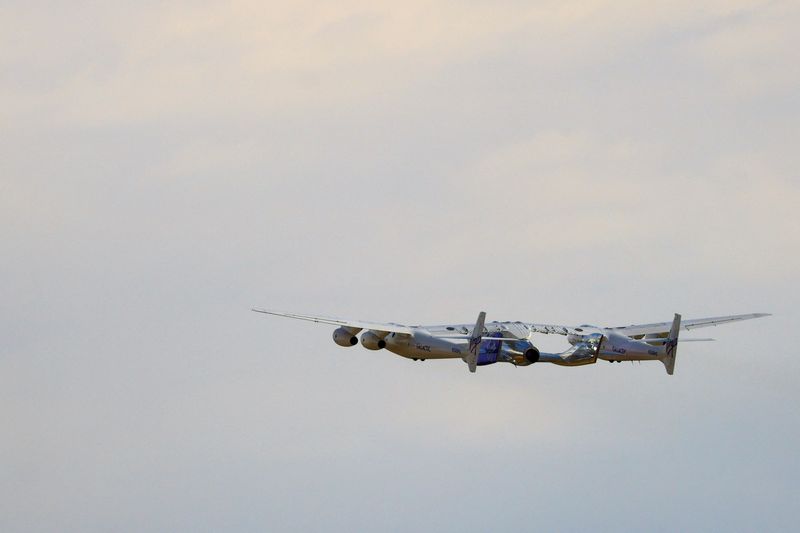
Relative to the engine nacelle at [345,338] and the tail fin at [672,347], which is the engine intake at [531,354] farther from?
the engine nacelle at [345,338]

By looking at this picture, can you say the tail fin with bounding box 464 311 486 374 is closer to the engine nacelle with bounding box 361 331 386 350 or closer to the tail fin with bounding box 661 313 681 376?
the engine nacelle with bounding box 361 331 386 350

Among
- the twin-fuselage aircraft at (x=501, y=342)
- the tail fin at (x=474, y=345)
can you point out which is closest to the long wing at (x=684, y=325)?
the twin-fuselage aircraft at (x=501, y=342)

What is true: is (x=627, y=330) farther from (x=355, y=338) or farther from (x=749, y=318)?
(x=355, y=338)

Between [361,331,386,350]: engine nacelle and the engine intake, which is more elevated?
the engine intake

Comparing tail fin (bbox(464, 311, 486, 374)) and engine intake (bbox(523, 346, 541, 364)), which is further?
engine intake (bbox(523, 346, 541, 364))

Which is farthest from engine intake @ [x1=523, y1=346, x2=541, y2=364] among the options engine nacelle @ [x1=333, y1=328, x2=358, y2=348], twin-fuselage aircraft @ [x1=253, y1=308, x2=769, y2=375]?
engine nacelle @ [x1=333, y1=328, x2=358, y2=348]

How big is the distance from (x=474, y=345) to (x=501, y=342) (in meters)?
5.40

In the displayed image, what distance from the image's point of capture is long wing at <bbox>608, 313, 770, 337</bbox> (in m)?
190

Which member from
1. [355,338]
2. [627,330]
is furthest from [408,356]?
[627,330]

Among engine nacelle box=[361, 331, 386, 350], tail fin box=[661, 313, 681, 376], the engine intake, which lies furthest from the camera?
tail fin box=[661, 313, 681, 376]

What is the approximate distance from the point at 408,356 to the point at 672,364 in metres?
21.4

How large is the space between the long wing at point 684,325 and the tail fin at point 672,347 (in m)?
4.31

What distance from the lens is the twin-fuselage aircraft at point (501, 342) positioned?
18100 centimetres

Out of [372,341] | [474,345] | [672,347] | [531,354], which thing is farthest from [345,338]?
[672,347]
